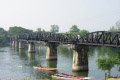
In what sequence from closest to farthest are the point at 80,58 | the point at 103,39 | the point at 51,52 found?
the point at 103,39, the point at 80,58, the point at 51,52

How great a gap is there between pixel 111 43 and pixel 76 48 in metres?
13.6

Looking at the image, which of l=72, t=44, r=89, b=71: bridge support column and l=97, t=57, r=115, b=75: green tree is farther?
l=72, t=44, r=89, b=71: bridge support column

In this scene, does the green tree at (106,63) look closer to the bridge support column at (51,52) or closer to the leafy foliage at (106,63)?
the leafy foliage at (106,63)

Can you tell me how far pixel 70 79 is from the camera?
50.9 meters

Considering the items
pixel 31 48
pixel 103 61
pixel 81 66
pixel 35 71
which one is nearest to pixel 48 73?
pixel 35 71

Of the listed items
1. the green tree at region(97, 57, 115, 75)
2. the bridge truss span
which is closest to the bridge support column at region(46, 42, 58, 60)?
the bridge truss span

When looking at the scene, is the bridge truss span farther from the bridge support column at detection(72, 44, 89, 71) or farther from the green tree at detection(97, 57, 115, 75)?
the green tree at detection(97, 57, 115, 75)

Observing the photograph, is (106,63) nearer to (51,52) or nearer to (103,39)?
(103,39)

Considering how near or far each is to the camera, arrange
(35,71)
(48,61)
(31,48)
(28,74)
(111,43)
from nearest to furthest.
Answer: (111,43)
(28,74)
(35,71)
(48,61)
(31,48)

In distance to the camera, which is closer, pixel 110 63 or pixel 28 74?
pixel 110 63

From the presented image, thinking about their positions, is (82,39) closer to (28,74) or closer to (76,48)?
(76,48)

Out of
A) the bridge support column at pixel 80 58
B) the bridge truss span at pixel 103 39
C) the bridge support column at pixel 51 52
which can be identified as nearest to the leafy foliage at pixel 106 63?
the bridge truss span at pixel 103 39

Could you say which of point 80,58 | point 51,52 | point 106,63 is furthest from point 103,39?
point 51,52

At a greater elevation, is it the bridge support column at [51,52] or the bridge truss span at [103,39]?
the bridge truss span at [103,39]
